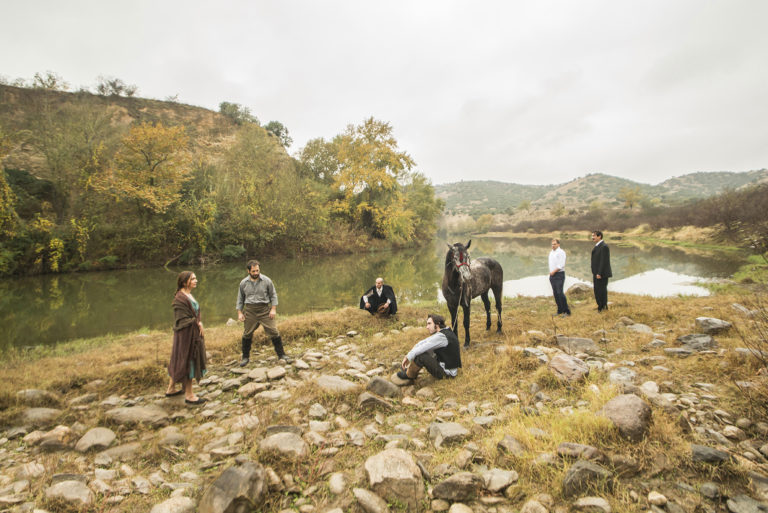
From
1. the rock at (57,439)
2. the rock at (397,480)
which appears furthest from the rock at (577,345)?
the rock at (57,439)

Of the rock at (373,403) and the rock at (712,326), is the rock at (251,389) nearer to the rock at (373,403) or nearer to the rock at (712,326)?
the rock at (373,403)

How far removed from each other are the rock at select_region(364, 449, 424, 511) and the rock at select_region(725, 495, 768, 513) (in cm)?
222

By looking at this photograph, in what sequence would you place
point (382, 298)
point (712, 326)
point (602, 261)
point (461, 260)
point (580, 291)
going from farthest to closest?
point (580, 291)
point (382, 298)
point (602, 261)
point (461, 260)
point (712, 326)

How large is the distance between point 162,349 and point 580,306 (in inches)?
490

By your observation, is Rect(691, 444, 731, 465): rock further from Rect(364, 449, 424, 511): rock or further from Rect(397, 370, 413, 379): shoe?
Rect(397, 370, 413, 379): shoe

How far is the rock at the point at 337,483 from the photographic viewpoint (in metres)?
2.82

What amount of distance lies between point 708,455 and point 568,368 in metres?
2.10

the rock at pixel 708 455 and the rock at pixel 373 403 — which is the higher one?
the rock at pixel 708 455

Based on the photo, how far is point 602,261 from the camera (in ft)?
28.2

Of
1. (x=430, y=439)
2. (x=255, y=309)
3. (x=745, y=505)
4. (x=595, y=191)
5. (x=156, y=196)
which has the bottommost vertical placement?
(x=430, y=439)

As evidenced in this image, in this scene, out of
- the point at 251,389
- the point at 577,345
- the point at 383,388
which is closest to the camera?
the point at 383,388

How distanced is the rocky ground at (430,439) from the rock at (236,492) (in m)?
0.01

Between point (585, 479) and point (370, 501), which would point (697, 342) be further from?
point (370, 501)

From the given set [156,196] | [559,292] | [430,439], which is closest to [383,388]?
[430,439]
